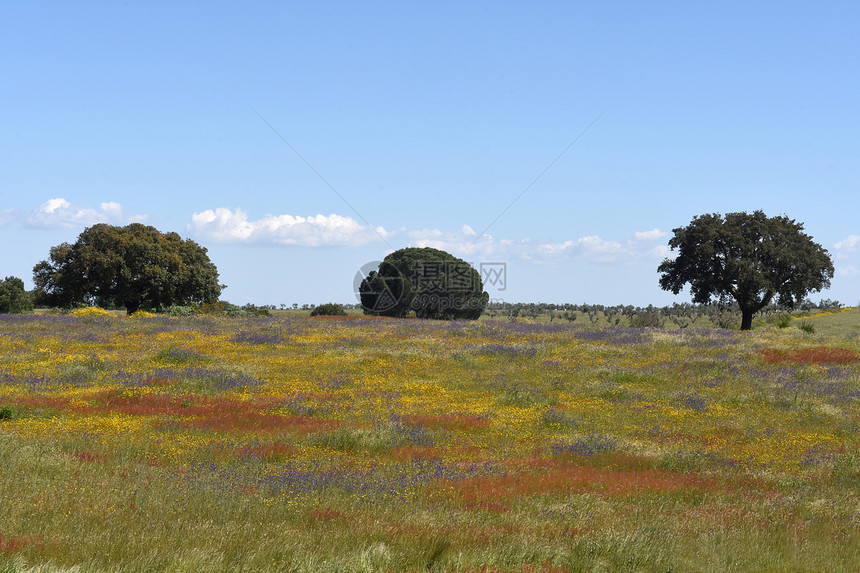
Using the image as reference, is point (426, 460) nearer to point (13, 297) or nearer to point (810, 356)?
point (810, 356)

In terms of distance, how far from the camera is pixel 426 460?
12.9 m

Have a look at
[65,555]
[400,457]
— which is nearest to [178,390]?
[400,457]

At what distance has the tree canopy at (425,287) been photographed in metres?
69.1

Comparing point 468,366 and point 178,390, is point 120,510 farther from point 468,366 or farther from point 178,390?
point 468,366

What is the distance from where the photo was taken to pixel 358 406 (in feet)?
62.4

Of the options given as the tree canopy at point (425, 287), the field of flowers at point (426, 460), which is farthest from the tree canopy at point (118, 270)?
the field of flowers at point (426, 460)

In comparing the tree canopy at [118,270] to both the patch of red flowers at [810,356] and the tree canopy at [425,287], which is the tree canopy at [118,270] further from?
the patch of red flowers at [810,356]

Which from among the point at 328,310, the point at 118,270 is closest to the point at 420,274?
the point at 328,310

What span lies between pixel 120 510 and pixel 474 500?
4.92 m

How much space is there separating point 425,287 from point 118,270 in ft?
98.2

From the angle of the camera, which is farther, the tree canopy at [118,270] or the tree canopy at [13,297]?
the tree canopy at [13,297]

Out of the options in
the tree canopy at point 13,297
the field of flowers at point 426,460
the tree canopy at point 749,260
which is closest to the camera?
the field of flowers at point 426,460

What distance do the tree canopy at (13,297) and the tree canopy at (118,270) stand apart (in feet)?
70.7

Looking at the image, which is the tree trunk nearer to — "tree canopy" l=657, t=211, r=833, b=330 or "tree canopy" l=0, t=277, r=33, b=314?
"tree canopy" l=657, t=211, r=833, b=330
